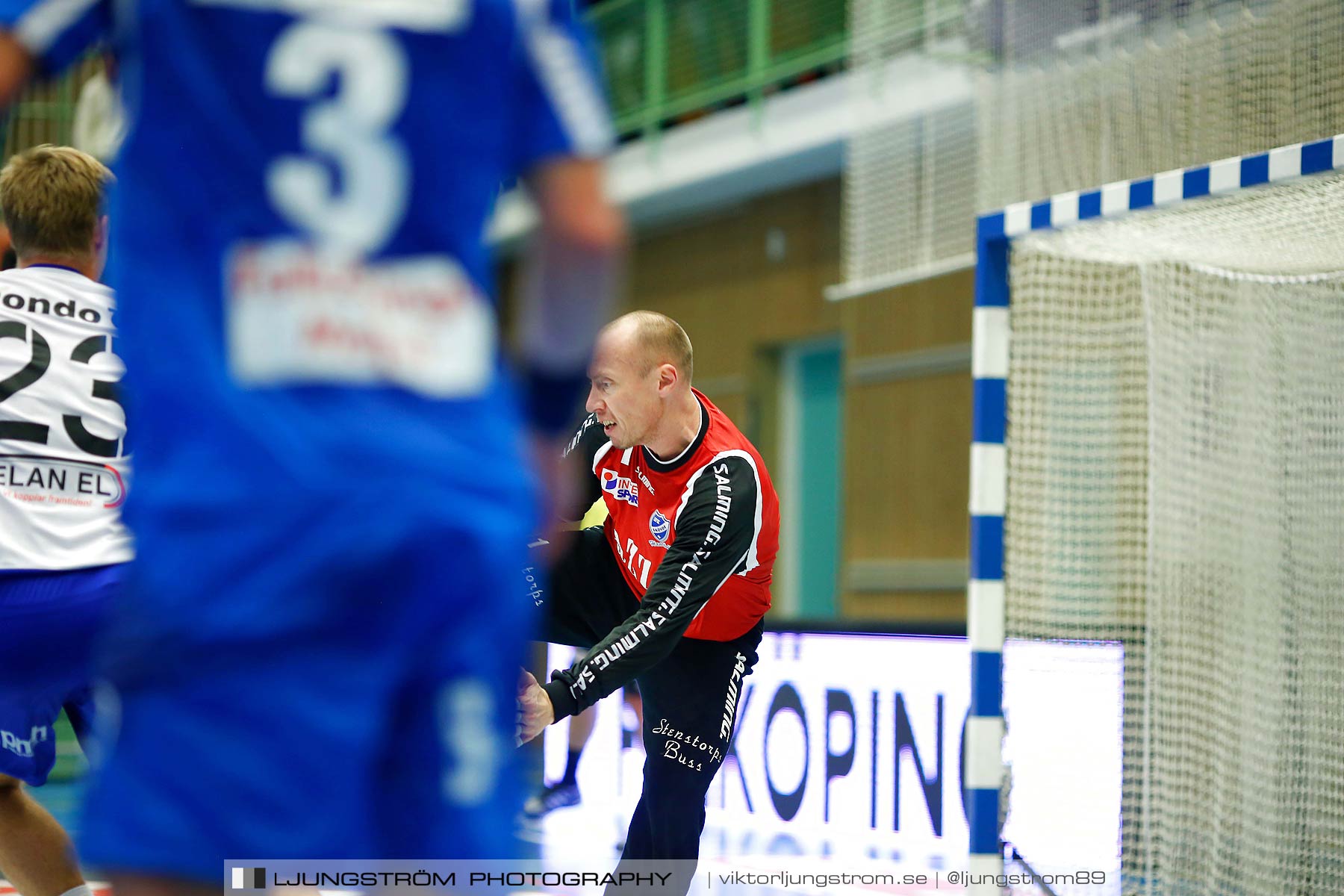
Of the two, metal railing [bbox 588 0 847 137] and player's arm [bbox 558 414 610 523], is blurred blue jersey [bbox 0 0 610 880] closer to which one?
player's arm [bbox 558 414 610 523]

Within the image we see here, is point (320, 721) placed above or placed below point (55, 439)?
below

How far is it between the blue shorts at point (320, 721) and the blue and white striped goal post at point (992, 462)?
343cm

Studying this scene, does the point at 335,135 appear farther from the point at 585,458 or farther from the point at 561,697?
the point at 585,458

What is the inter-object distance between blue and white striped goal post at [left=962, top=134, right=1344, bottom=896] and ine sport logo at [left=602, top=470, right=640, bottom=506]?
3.96ft

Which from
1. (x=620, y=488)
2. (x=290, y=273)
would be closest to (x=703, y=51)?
(x=620, y=488)

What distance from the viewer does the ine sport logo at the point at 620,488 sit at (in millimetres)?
4266

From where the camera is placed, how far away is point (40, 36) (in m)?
1.54

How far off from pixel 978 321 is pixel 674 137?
32.7ft

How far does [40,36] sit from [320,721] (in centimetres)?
79

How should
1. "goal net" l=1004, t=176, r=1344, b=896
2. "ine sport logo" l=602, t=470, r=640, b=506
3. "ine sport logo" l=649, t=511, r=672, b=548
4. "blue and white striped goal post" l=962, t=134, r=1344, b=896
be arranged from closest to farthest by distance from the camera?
"ine sport logo" l=649, t=511, r=672, b=548, "ine sport logo" l=602, t=470, r=640, b=506, "blue and white striped goal post" l=962, t=134, r=1344, b=896, "goal net" l=1004, t=176, r=1344, b=896

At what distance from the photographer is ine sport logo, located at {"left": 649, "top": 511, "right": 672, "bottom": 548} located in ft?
13.6

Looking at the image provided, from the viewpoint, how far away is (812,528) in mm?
14422

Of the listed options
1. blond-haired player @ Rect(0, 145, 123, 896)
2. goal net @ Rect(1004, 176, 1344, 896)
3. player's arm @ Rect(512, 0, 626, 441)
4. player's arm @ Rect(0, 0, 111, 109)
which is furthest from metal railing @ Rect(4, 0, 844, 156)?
player's arm @ Rect(0, 0, 111, 109)

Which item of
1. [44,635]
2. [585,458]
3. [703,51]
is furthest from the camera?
[703,51]
